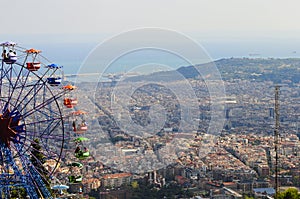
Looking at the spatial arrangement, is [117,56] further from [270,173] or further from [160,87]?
[270,173]

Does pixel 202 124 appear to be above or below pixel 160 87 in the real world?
below

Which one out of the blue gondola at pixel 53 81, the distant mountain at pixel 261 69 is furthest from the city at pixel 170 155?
the distant mountain at pixel 261 69

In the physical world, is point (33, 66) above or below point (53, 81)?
above

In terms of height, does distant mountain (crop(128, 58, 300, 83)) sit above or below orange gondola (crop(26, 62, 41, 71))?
above

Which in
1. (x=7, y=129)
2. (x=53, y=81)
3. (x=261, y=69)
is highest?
(x=261, y=69)

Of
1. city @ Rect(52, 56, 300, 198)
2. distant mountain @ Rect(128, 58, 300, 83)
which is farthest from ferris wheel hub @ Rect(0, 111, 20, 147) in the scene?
distant mountain @ Rect(128, 58, 300, 83)

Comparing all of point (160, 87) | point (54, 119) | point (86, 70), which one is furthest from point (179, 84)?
point (54, 119)

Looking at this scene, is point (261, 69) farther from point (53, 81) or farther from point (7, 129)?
point (7, 129)

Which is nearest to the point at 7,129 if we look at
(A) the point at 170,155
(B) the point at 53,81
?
(B) the point at 53,81

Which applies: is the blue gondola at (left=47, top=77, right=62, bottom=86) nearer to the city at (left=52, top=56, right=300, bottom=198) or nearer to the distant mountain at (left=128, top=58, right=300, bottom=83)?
the city at (left=52, top=56, right=300, bottom=198)

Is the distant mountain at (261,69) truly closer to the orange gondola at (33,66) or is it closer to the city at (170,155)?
the city at (170,155)

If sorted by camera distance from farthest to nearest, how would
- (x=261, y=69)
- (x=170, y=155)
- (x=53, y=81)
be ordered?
(x=261, y=69) → (x=170, y=155) → (x=53, y=81)
